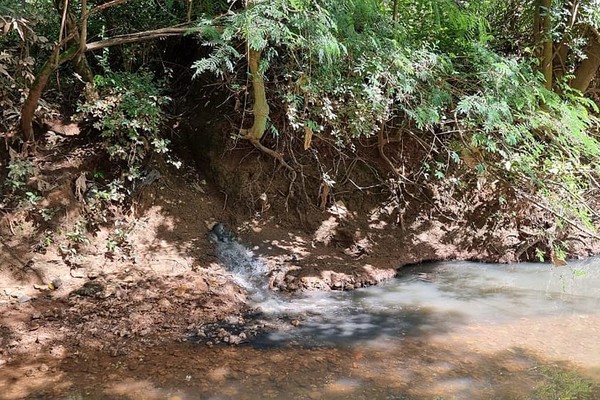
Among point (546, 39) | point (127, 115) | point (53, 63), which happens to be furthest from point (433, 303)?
point (53, 63)

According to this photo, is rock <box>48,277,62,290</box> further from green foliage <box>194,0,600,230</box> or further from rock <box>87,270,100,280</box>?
green foliage <box>194,0,600,230</box>

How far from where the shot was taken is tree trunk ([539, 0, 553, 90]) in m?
6.05

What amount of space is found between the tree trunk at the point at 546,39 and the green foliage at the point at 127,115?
4.85 meters

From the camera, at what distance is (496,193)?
6.89 metres

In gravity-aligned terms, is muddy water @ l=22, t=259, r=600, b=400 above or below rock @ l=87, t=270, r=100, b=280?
below

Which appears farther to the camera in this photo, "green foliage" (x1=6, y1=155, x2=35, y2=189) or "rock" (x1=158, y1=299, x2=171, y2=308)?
"green foliage" (x1=6, y1=155, x2=35, y2=189)

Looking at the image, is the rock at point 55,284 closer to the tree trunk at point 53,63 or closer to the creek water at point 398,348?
the creek water at point 398,348

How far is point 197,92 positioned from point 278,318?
3611 mm

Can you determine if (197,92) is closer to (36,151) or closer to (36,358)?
(36,151)

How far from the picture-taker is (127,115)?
5.33 metres

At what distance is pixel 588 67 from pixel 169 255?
243 inches

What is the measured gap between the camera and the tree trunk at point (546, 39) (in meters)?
6.05

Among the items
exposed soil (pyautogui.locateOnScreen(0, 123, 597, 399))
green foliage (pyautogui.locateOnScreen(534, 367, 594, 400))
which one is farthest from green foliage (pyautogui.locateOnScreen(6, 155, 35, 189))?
green foliage (pyautogui.locateOnScreen(534, 367, 594, 400))

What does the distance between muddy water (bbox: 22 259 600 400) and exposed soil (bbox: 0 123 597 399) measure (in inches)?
2.1
